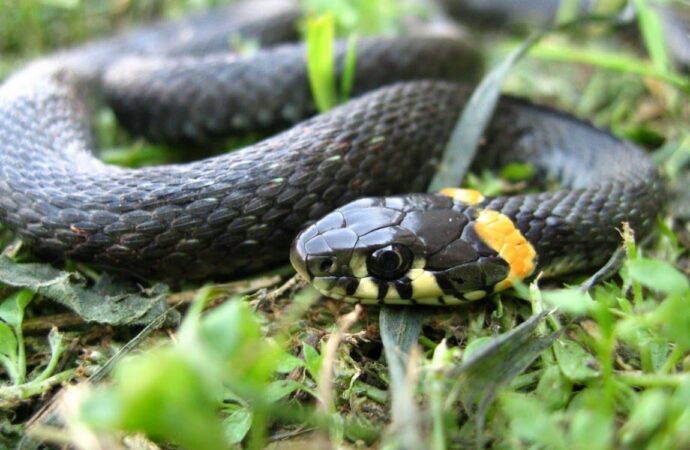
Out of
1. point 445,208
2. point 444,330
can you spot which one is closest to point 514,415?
point 444,330

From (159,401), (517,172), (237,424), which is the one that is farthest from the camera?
(517,172)

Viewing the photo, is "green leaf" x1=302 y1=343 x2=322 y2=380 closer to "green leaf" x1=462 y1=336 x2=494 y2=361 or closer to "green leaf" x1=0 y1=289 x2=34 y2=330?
"green leaf" x1=462 y1=336 x2=494 y2=361

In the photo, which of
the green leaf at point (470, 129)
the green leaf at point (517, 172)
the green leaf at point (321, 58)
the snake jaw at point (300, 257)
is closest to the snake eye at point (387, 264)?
the snake jaw at point (300, 257)

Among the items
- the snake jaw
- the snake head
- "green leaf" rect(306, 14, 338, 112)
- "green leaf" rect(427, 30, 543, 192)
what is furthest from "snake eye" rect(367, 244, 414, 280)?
"green leaf" rect(306, 14, 338, 112)

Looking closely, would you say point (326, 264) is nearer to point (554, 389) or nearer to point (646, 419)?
point (554, 389)

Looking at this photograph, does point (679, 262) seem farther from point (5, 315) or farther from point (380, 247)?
point (5, 315)

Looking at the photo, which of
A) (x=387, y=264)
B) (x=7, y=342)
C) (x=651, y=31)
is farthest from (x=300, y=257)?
(x=651, y=31)

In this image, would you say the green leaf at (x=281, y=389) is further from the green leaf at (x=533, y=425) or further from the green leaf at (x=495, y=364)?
the green leaf at (x=533, y=425)
